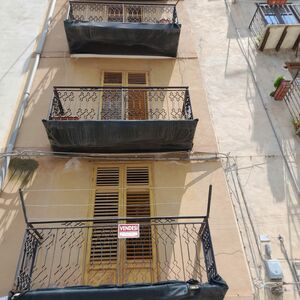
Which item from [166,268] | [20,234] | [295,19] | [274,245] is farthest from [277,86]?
[20,234]

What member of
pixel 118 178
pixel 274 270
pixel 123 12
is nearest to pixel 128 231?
pixel 118 178

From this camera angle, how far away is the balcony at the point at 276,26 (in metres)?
10.0

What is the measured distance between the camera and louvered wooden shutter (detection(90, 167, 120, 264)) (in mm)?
6652

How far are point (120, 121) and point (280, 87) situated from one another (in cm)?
449

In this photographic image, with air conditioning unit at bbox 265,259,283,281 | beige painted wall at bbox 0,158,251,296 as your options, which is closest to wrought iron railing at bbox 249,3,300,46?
beige painted wall at bbox 0,158,251,296

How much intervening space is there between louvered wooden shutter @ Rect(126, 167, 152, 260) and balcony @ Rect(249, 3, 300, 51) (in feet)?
18.8

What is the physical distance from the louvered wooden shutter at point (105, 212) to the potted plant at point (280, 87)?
4734mm

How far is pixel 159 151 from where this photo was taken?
803 centimetres

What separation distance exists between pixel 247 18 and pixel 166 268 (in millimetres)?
8743

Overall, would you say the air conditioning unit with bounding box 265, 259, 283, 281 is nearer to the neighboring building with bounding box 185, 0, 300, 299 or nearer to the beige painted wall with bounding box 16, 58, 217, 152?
the neighboring building with bounding box 185, 0, 300, 299

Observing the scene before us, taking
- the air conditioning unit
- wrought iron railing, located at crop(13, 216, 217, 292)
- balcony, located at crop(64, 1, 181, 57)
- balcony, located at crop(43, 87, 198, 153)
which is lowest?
the air conditioning unit

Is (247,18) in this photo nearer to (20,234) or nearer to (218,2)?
(218,2)

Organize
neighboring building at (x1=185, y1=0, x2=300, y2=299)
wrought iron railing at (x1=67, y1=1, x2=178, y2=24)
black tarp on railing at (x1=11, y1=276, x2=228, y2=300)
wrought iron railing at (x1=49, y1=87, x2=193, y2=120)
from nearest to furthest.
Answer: black tarp on railing at (x1=11, y1=276, x2=228, y2=300) < neighboring building at (x1=185, y1=0, x2=300, y2=299) < wrought iron railing at (x1=49, y1=87, x2=193, y2=120) < wrought iron railing at (x1=67, y1=1, x2=178, y2=24)

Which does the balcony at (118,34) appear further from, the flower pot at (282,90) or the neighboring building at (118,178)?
the flower pot at (282,90)
